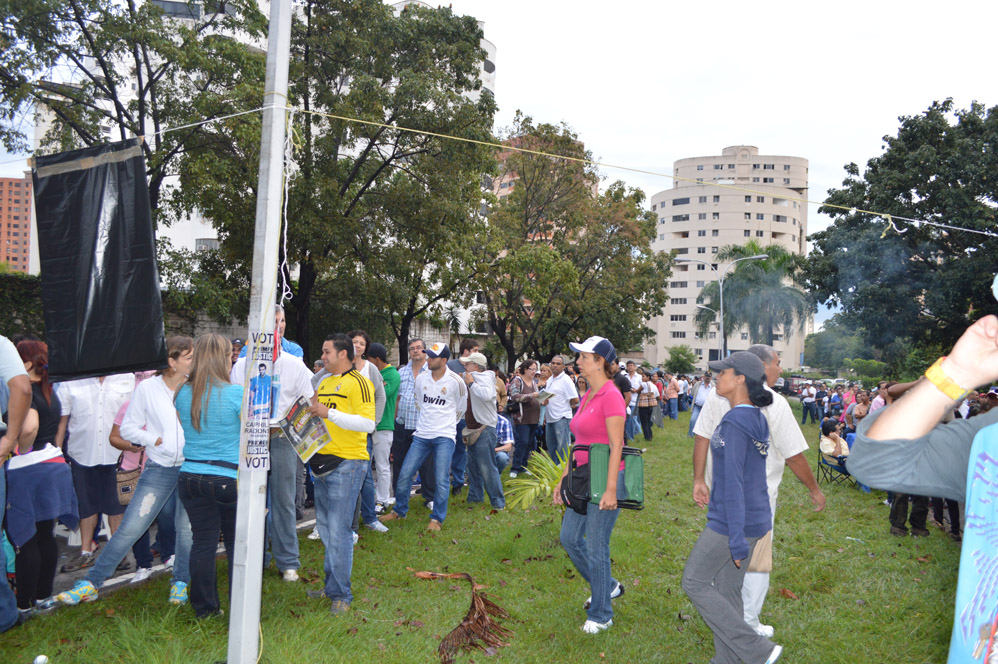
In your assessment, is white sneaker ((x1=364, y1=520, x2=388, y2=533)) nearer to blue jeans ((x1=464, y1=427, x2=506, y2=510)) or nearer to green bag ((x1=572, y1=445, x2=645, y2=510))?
blue jeans ((x1=464, y1=427, x2=506, y2=510))

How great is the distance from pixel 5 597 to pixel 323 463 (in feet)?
6.80

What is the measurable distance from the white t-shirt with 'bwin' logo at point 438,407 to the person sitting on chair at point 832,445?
7.16 m

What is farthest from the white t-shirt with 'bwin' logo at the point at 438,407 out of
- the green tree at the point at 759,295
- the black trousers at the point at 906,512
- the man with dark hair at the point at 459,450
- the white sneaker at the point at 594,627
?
the green tree at the point at 759,295

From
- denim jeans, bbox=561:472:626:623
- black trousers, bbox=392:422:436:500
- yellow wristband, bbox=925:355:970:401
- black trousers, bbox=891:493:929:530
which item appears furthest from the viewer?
black trousers, bbox=392:422:436:500

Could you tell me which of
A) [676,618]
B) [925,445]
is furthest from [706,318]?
[925,445]

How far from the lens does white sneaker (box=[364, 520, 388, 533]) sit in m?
7.57

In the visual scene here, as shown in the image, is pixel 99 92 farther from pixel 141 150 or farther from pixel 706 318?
pixel 706 318

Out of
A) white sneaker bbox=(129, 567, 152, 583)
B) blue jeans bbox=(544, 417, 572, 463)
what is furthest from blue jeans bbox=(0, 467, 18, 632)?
blue jeans bbox=(544, 417, 572, 463)

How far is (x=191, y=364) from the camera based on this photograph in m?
4.83

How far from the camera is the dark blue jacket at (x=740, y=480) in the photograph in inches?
155

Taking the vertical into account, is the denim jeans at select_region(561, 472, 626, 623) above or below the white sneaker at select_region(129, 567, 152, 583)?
above

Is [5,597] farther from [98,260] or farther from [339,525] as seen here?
[98,260]

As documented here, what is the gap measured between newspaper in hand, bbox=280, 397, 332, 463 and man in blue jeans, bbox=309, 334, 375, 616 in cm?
10

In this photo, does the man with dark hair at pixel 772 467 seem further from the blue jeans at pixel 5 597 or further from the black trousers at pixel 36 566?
the black trousers at pixel 36 566
